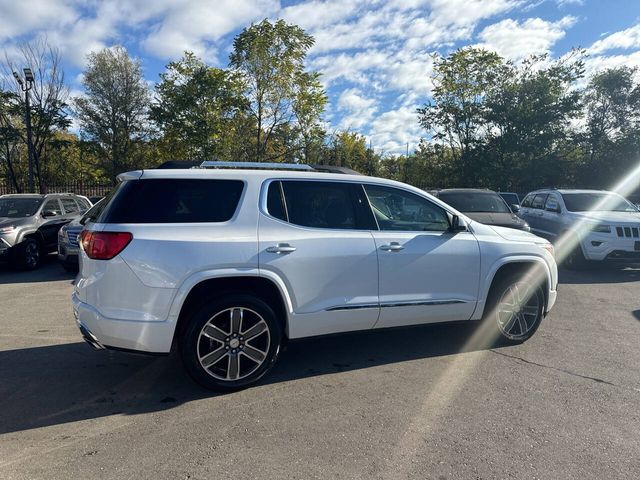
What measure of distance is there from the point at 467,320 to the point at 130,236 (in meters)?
3.35

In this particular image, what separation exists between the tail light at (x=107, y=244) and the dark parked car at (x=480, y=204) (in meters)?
7.41

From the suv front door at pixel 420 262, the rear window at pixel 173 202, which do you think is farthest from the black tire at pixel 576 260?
the rear window at pixel 173 202

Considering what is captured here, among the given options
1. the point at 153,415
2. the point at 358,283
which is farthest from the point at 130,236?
the point at 358,283

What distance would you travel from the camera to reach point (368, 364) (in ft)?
14.0

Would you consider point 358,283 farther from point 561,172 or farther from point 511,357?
point 561,172

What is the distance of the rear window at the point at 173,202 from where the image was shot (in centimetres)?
342

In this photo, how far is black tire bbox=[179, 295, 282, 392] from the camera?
137 inches

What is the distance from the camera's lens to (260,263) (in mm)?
3561

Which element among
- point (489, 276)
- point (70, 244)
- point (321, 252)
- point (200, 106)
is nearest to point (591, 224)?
point (489, 276)

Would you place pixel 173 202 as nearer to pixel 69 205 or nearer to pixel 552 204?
pixel 69 205

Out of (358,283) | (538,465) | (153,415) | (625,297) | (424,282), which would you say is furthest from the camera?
(625,297)

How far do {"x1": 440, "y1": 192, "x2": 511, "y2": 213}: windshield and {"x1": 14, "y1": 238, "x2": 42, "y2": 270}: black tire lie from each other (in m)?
9.11

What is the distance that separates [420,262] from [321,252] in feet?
3.40

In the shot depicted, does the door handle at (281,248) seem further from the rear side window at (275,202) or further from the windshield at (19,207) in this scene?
the windshield at (19,207)
